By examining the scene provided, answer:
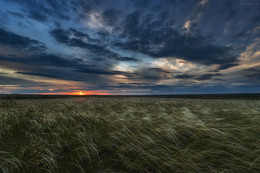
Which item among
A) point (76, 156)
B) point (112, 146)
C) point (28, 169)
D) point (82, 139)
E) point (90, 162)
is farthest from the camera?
point (82, 139)

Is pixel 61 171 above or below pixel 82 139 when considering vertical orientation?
below

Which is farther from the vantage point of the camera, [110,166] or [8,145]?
[8,145]

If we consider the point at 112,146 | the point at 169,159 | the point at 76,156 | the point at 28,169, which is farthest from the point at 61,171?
the point at 169,159

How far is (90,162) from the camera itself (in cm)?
219

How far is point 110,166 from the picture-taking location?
2066 millimetres

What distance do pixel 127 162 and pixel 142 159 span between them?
0.93ft

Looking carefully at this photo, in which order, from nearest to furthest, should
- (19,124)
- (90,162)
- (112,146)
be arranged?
1. (90,162)
2. (112,146)
3. (19,124)

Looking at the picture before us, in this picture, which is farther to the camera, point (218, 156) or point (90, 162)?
point (90, 162)

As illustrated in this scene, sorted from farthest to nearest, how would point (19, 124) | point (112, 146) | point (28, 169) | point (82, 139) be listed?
point (19, 124), point (82, 139), point (112, 146), point (28, 169)

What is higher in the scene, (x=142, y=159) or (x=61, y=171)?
(x=142, y=159)

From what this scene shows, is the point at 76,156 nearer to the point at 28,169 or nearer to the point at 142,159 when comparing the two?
the point at 28,169

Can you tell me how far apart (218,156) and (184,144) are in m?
0.77

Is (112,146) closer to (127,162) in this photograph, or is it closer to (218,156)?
(127,162)

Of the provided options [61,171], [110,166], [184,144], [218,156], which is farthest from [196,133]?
[61,171]
